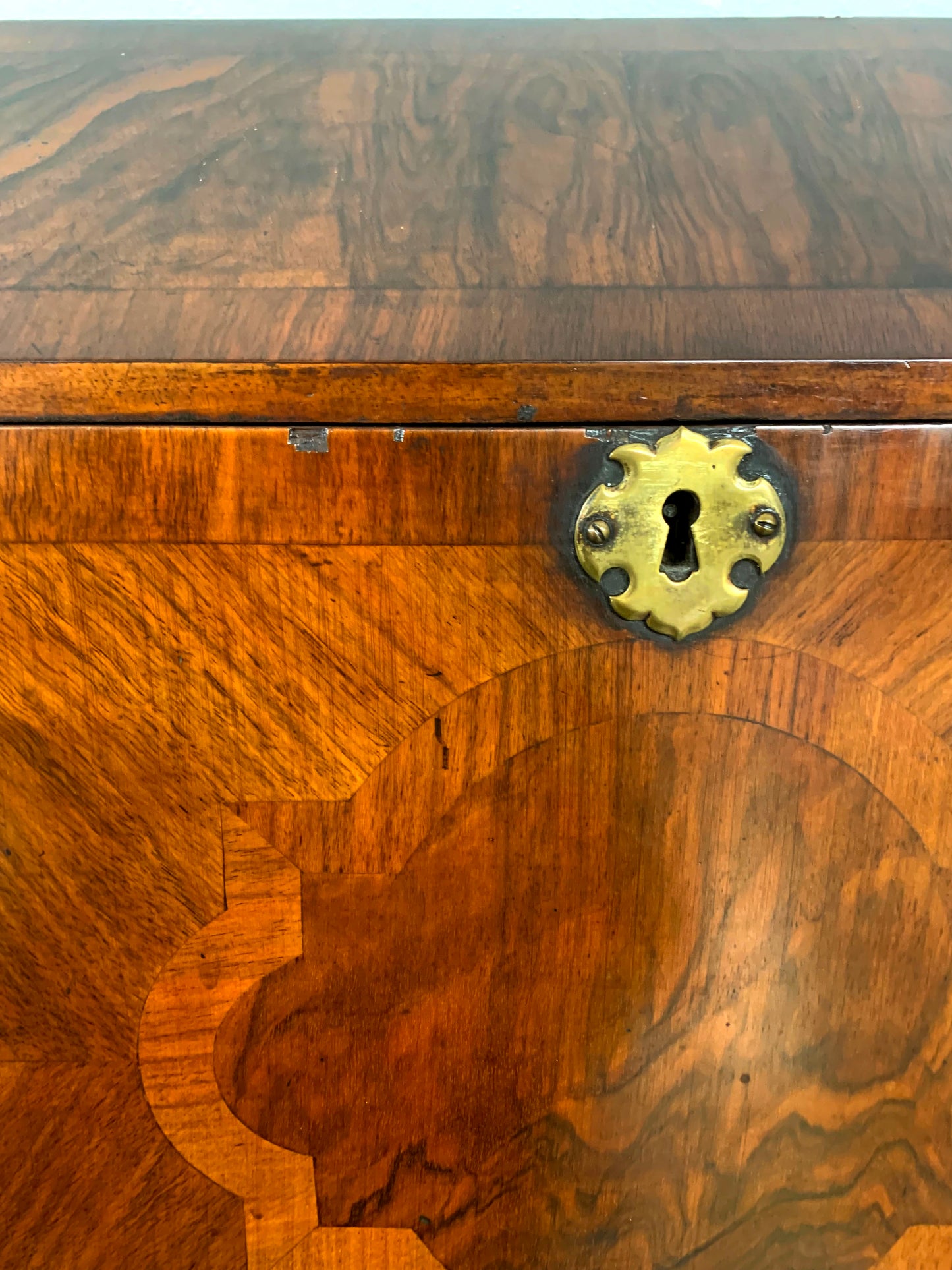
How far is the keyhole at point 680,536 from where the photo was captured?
0.49 meters

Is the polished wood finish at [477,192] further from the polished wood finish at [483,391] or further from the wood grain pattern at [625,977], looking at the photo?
the wood grain pattern at [625,977]

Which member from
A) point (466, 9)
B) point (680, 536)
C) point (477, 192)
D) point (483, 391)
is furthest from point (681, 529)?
point (466, 9)

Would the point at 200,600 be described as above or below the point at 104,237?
below

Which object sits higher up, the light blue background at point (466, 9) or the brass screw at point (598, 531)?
the light blue background at point (466, 9)

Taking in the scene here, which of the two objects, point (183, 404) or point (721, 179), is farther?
point (721, 179)

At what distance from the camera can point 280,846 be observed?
548mm

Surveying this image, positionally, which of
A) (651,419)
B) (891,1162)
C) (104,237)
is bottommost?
(891,1162)

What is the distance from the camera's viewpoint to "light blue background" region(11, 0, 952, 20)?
85 cm

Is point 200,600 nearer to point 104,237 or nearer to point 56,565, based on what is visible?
point 56,565

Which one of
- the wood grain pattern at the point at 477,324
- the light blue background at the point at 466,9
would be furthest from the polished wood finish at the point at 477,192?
the light blue background at the point at 466,9

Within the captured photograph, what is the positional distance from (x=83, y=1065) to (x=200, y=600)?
29 cm

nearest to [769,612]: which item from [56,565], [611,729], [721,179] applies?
[611,729]

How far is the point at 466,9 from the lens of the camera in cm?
88

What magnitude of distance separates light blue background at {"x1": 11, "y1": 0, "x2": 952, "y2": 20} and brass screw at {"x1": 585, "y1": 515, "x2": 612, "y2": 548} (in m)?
0.60
